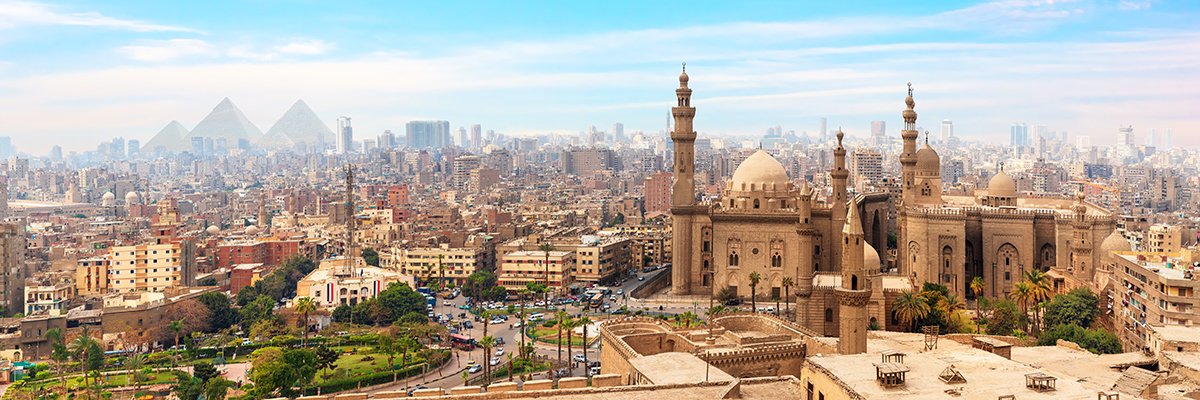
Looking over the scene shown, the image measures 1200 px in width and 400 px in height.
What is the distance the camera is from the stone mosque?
45.3m

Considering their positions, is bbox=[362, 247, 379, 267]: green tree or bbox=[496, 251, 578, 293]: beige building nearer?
bbox=[496, 251, 578, 293]: beige building

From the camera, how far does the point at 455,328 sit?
176 feet

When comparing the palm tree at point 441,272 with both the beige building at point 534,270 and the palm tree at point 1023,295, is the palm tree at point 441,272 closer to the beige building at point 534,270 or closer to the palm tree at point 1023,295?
the beige building at point 534,270

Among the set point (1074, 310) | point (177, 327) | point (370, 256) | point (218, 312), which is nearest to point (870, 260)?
point (1074, 310)

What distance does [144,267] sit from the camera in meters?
66.9

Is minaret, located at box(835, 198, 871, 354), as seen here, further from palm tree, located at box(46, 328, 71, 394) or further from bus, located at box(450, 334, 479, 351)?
palm tree, located at box(46, 328, 71, 394)

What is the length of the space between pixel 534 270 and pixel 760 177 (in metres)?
19.2

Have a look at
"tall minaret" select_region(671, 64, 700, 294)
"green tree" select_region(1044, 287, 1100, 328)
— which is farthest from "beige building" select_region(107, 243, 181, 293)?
"green tree" select_region(1044, 287, 1100, 328)

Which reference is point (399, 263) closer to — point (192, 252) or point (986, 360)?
point (192, 252)

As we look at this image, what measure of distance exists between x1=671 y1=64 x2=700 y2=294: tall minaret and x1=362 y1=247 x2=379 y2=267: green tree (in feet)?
118

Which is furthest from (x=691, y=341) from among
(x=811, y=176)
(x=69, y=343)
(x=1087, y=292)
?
(x=811, y=176)

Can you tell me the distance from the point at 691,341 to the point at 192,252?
4801cm

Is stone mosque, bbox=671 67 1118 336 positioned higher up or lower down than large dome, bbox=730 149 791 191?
lower down

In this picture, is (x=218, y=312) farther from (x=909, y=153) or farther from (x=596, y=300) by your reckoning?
(x=909, y=153)
